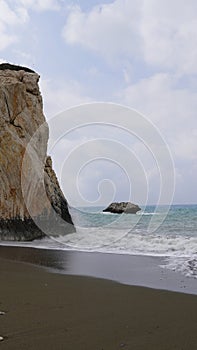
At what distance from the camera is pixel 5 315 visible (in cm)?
501

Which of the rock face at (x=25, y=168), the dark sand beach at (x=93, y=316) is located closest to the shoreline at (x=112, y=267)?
the dark sand beach at (x=93, y=316)

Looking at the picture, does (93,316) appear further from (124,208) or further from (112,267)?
(124,208)

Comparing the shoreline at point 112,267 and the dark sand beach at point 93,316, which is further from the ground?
the shoreline at point 112,267

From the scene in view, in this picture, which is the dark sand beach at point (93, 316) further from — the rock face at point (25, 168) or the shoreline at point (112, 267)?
the rock face at point (25, 168)

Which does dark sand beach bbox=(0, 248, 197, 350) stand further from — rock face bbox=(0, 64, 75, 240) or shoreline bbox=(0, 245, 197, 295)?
rock face bbox=(0, 64, 75, 240)

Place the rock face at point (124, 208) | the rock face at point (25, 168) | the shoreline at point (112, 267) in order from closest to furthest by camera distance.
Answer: the shoreline at point (112, 267), the rock face at point (25, 168), the rock face at point (124, 208)

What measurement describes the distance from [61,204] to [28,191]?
353 centimetres

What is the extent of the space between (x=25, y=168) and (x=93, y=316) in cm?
1465

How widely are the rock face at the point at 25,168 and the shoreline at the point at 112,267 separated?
4468 mm

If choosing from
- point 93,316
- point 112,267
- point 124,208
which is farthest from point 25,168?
point 124,208

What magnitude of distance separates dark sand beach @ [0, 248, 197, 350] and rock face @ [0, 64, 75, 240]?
11116mm

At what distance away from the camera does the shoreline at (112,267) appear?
25.1 ft

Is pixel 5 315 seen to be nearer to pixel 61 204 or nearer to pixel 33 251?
pixel 33 251

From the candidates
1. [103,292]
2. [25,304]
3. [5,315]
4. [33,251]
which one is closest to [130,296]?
[103,292]
